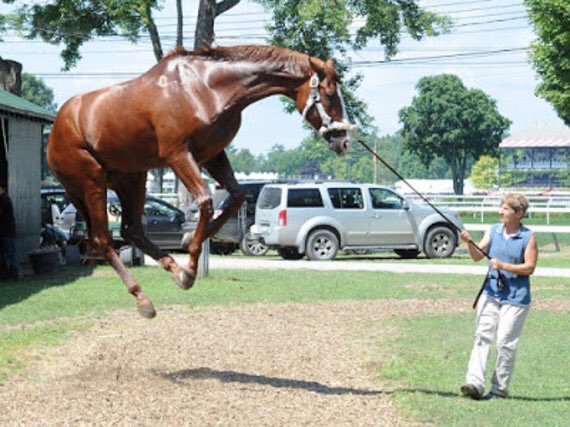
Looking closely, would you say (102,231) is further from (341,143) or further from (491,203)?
(491,203)

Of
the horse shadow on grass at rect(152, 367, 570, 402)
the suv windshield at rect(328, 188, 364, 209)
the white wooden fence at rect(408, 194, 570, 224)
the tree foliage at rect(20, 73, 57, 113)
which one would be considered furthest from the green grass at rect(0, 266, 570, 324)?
the tree foliage at rect(20, 73, 57, 113)

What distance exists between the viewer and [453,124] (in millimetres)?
101250

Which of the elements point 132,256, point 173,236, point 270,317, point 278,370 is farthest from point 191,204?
point 278,370

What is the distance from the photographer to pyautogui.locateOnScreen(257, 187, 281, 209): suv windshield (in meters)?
26.1

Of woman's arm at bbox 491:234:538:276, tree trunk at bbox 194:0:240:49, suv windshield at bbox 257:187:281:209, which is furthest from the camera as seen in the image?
tree trunk at bbox 194:0:240:49

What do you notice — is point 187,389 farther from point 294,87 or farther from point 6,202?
point 6,202

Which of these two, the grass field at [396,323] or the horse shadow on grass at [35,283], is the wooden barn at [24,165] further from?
the grass field at [396,323]

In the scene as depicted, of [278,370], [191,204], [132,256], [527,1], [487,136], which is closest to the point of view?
[278,370]

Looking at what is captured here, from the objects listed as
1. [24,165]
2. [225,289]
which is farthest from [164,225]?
[225,289]

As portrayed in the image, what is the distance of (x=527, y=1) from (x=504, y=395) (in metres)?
28.2

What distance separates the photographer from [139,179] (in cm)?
957

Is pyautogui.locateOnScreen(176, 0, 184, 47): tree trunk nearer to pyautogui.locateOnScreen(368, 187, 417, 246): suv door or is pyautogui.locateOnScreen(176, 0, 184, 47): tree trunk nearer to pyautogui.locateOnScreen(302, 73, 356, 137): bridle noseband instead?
pyautogui.locateOnScreen(368, 187, 417, 246): suv door

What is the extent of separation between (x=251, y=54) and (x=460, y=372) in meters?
3.63

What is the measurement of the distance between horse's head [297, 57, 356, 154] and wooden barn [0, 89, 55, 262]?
40.5 feet
